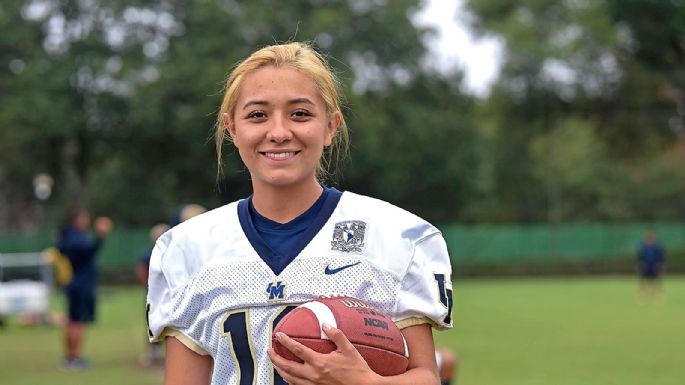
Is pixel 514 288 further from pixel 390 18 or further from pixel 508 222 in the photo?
pixel 508 222

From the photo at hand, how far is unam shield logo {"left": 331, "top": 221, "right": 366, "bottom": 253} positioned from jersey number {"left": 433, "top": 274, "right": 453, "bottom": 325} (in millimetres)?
230

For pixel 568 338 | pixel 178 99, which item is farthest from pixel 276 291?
pixel 178 99

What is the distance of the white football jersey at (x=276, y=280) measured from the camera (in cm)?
317

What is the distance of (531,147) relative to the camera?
211 feet

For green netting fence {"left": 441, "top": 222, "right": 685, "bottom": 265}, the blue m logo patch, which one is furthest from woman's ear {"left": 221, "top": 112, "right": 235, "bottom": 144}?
green netting fence {"left": 441, "top": 222, "right": 685, "bottom": 265}

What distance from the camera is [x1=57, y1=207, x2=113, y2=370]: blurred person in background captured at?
14.2 meters

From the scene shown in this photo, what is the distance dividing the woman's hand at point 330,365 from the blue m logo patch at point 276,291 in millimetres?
205

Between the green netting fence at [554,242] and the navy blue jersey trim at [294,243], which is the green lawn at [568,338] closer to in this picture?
the navy blue jersey trim at [294,243]

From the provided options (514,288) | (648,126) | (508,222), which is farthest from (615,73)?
(514,288)

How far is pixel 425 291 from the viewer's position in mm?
3168

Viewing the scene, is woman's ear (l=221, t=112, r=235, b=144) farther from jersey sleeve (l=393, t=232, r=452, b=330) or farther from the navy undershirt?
jersey sleeve (l=393, t=232, r=452, b=330)

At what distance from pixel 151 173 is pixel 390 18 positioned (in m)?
10.5

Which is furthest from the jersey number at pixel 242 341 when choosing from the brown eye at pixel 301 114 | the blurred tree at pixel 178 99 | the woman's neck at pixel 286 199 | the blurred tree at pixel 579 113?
the blurred tree at pixel 579 113

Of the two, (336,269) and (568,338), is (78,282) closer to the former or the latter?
(568,338)
